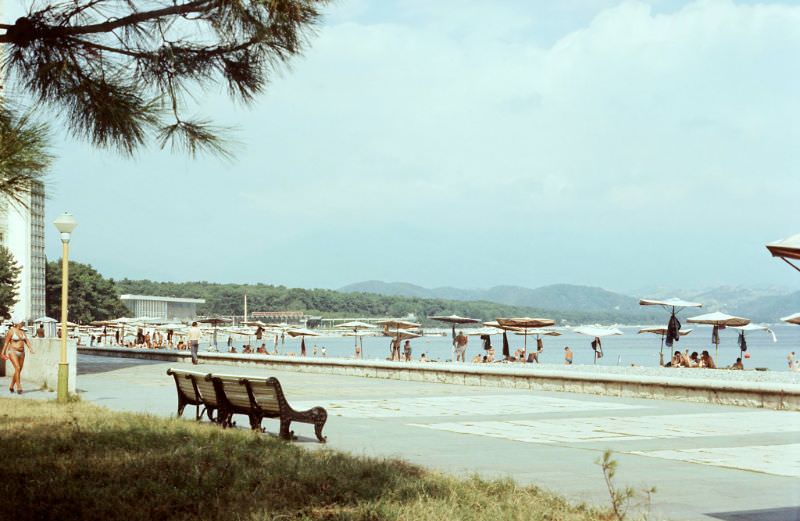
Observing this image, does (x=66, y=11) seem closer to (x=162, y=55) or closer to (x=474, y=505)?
(x=162, y=55)

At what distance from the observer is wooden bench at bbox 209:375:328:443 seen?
1065cm

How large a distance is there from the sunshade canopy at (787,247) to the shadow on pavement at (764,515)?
1.68 m

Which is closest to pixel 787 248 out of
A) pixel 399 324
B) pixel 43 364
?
pixel 43 364

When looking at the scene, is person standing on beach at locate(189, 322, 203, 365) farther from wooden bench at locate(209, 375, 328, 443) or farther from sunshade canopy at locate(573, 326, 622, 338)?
sunshade canopy at locate(573, 326, 622, 338)

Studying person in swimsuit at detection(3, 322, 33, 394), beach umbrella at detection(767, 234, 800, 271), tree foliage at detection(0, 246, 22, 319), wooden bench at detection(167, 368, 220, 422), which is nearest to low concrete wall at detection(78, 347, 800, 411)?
wooden bench at detection(167, 368, 220, 422)

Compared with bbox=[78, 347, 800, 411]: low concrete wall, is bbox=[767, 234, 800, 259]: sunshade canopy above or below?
above

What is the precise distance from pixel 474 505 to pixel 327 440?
453cm

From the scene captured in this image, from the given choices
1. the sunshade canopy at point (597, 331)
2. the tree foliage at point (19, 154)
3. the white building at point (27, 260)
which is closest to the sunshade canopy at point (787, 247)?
the tree foliage at point (19, 154)

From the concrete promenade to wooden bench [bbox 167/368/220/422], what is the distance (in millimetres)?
740

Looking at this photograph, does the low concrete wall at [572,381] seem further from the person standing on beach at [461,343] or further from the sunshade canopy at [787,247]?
the person standing on beach at [461,343]

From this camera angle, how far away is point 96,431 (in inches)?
430

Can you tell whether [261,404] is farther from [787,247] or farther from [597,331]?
[597,331]

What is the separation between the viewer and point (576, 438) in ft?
36.5

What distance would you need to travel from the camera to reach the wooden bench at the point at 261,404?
34.9ft
